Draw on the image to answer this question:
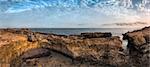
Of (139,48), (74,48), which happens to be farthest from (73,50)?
(139,48)

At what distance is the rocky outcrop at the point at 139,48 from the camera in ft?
15.6

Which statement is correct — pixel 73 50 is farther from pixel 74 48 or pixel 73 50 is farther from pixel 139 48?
pixel 139 48

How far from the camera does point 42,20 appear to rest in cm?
1384

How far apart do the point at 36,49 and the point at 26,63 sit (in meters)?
0.27

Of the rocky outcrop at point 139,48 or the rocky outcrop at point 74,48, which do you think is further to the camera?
the rocky outcrop at point 74,48

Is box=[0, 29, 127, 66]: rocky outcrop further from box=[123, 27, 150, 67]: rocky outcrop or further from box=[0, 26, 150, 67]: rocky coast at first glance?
box=[123, 27, 150, 67]: rocky outcrop

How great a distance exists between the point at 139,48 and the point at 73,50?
3.32 feet

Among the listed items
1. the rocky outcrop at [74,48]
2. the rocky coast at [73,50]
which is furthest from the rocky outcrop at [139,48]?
the rocky outcrop at [74,48]

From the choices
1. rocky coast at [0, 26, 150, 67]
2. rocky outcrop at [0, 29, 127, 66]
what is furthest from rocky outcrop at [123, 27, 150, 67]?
rocky outcrop at [0, 29, 127, 66]

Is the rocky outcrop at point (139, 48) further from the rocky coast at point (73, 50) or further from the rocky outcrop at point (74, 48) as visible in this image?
the rocky outcrop at point (74, 48)

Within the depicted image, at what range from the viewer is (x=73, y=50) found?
5074mm

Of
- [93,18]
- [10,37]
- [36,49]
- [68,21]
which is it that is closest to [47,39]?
[36,49]

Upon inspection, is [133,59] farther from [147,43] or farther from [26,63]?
[26,63]

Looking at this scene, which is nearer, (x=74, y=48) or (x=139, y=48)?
(x=139, y=48)
